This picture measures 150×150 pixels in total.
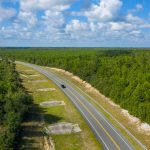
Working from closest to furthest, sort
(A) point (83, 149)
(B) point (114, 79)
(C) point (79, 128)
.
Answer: (A) point (83, 149)
(C) point (79, 128)
(B) point (114, 79)

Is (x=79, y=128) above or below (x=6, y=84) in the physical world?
below

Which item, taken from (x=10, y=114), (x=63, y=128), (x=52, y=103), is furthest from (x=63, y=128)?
(x=52, y=103)

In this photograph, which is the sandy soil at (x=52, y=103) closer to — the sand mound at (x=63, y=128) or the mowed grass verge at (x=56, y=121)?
the mowed grass verge at (x=56, y=121)

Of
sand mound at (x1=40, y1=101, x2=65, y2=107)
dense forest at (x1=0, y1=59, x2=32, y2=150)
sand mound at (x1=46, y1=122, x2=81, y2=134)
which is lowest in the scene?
sand mound at (x1=46, y1=122, x2=81, y2=134)

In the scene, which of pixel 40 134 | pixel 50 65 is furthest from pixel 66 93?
pixel 50 65

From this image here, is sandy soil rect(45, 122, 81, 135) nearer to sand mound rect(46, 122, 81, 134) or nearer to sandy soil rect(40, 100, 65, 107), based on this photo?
sand mound rect(46, 122, 81, 134)

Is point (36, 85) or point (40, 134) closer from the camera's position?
point (40, 134)

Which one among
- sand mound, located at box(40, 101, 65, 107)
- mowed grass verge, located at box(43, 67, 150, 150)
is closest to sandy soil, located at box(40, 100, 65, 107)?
sand mound, located at box(40, 101, 65, 107)

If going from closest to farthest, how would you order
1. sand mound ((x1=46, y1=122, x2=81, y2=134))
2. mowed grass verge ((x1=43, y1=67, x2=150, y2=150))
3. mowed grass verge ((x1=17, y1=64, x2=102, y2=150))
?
mowed grass verge ((x1=17, y1=64, x2=102, y2=150)) → mowed grass verge ((x1=43, y1=67, x2=150, y2=150)) → sand mound ((x1=46, y1=122, x2=81, y2=134))

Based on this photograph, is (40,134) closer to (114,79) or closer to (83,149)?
(83,149)

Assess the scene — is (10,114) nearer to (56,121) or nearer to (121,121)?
(56,121)
